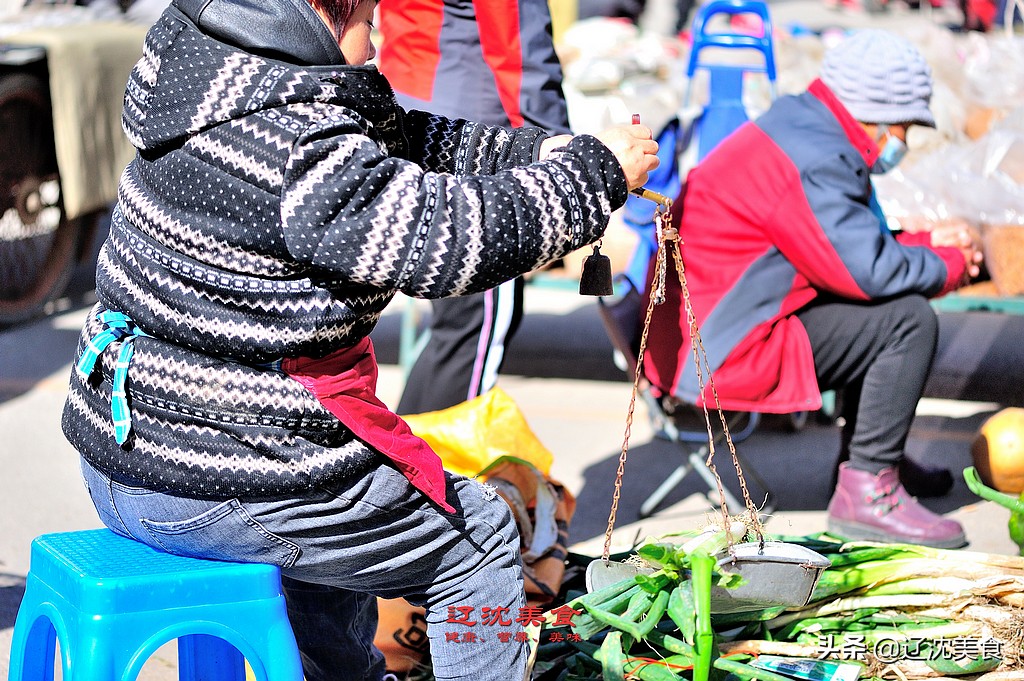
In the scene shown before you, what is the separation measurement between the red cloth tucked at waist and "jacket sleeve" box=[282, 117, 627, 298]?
0.15 meters

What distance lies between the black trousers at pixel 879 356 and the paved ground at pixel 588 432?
39cm

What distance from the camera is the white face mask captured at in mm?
3469

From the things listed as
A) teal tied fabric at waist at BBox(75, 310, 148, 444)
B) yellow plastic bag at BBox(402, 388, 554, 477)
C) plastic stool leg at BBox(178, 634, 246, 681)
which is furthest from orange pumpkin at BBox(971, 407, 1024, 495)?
teal tied fabric at waist at BBox(75, 310, 148, 444)

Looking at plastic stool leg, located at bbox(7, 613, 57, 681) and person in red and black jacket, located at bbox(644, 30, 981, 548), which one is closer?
plastic stool leg, located at bbox(7, 613, 57, 681)

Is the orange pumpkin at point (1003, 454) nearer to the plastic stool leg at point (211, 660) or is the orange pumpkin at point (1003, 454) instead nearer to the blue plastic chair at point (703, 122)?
the blue plastic chair at point (703, 122)

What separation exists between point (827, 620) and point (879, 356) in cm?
108

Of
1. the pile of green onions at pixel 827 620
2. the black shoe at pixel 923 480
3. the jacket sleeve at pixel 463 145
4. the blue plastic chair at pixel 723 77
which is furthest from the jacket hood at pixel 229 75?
the blue plastic chair at pixel 723 77

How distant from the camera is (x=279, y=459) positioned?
1765 mm

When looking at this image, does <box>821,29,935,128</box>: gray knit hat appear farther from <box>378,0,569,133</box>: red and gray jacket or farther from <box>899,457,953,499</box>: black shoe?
<box>899,457,953,499</box>: black shoe

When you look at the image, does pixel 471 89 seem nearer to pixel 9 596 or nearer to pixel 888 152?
pixel 888 152

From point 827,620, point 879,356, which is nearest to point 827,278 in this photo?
point 879,356

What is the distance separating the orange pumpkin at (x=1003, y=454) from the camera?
3.48 meters

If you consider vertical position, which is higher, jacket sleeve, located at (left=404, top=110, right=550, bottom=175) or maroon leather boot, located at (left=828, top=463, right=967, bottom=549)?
jacket sleeve, located at (left=404, top=110, right=550, bottom=175)

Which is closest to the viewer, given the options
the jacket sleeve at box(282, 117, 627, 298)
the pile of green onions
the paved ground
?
the jacket sleeve at box(282, 117, 627, 298)
